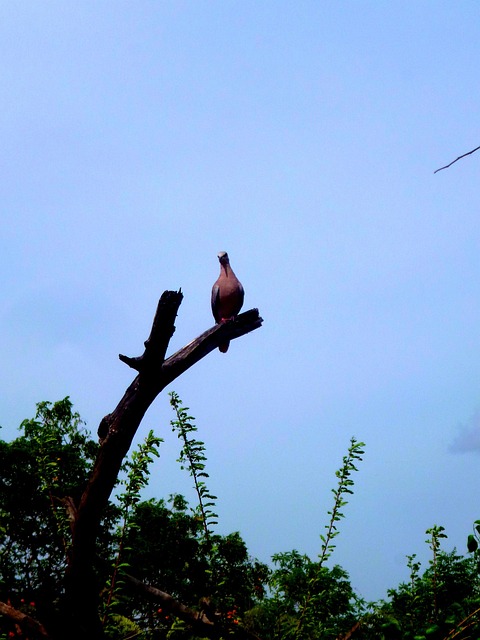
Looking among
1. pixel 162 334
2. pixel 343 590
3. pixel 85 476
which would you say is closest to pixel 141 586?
pixel 162 334

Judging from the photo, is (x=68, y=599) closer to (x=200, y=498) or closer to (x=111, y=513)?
(x=200, y=498)

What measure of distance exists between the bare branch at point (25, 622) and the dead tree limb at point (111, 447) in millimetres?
271

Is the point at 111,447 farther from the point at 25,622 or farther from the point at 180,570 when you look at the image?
the point at 180,570

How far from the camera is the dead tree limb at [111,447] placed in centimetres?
529

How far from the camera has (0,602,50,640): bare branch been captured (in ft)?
15.9

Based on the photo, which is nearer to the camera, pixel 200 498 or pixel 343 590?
pixel 200 498

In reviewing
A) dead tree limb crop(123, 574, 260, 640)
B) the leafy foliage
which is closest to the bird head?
the leafy foliage

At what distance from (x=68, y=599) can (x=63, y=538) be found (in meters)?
0.62

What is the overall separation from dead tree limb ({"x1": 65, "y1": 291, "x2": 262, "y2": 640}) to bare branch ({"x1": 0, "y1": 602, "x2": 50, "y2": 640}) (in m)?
0.27

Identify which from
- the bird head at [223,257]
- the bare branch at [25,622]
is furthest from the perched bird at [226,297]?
the bare branch at [25,622]

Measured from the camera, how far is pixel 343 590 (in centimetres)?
1198

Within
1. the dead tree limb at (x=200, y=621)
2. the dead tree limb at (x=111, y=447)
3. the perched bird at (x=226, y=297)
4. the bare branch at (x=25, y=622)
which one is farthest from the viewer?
the perched bird at (x=226, y=297)

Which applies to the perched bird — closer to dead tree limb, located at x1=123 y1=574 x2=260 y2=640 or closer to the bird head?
the bird head

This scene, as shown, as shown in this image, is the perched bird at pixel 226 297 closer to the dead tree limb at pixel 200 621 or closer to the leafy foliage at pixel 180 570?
the leafy foliage at pixel 180 570
